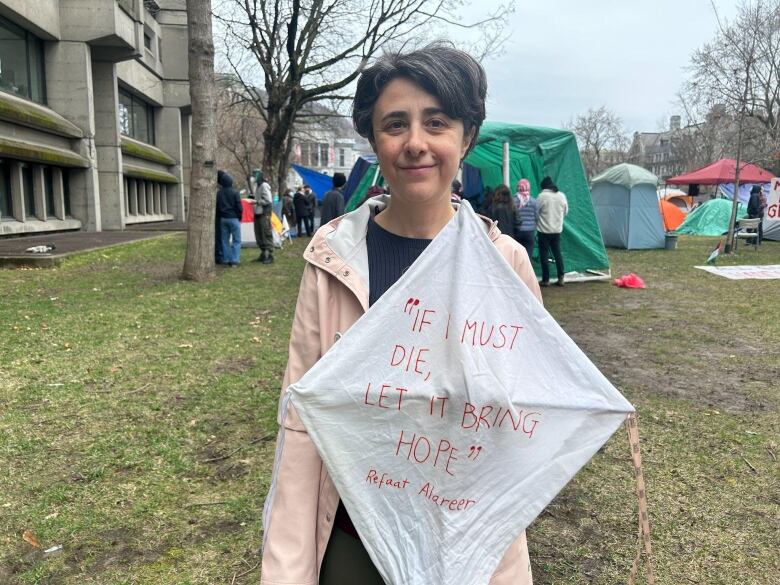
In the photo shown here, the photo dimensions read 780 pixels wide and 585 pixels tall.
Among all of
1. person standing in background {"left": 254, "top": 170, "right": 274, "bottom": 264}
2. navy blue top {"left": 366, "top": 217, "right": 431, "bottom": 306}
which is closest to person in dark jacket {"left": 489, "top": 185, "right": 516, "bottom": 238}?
person standing in background {"left": 254, "top": 170, "right": 274, "bottom": 264}

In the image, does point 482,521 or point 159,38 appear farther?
point 159,38

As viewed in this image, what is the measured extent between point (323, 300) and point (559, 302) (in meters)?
8.05

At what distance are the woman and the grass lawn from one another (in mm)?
Result: 1466

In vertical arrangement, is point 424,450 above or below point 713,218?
below

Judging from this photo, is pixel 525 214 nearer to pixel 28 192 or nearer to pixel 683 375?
pixel 683 375

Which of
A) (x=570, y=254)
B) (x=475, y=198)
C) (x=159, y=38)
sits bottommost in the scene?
(x=570, y=254)

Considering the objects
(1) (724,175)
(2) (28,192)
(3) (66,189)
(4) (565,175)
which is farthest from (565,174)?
(3) (66,189)

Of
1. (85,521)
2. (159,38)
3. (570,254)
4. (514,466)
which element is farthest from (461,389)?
(159,38)

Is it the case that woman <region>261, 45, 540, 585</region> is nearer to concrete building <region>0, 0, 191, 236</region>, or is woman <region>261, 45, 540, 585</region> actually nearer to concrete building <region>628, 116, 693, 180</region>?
concrete building <region>0, 0, 191, 236</region>

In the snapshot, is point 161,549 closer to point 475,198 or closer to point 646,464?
point 646,464

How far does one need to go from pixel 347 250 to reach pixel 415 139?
0.96 ft

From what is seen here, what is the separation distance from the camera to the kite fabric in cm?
115

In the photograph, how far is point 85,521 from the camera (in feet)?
9.46

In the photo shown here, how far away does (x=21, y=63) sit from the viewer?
54.9 ft
